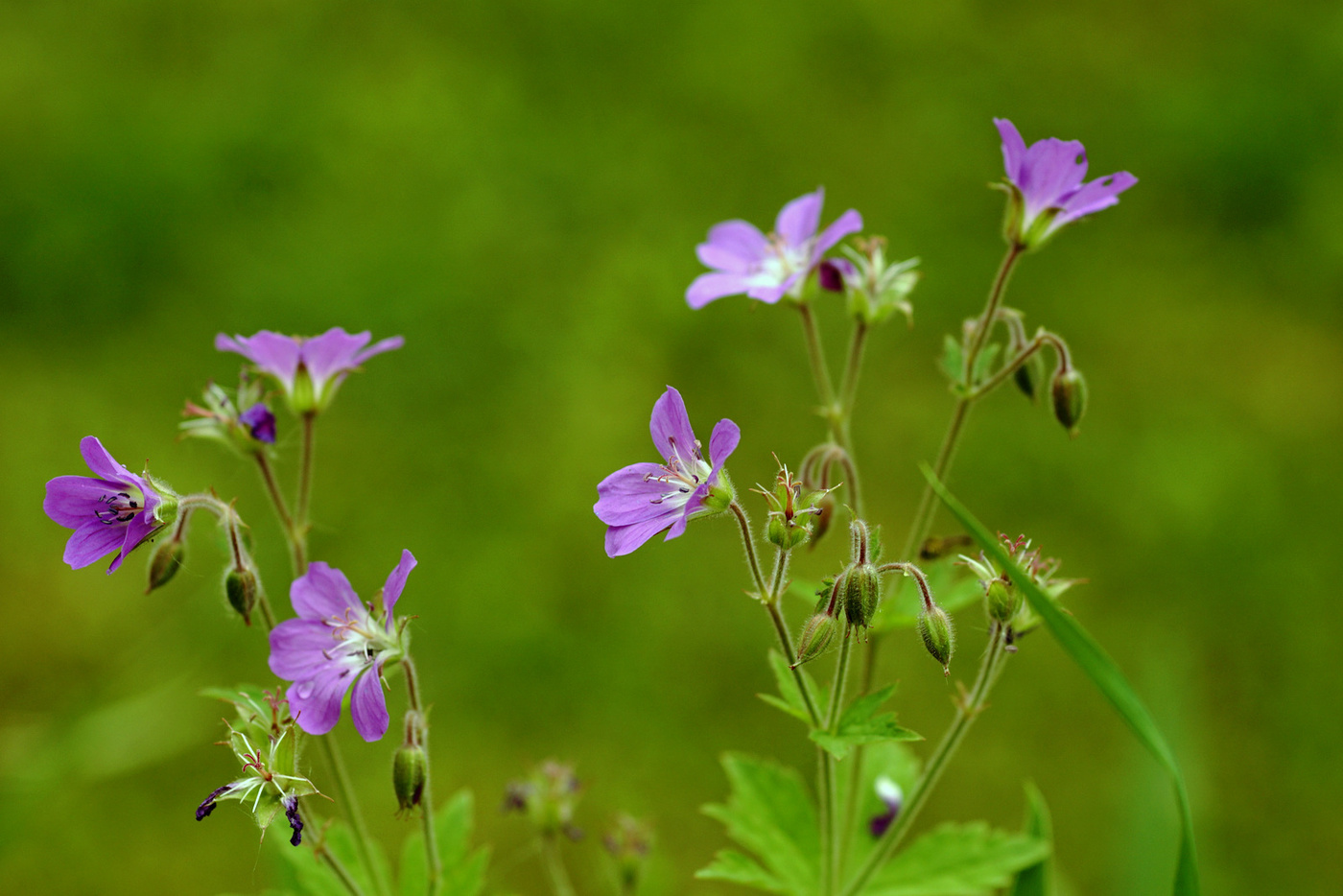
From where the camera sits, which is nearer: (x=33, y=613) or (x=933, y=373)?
(x=33, y=613)

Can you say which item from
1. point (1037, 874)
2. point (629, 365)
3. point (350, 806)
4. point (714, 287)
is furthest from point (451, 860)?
point (629, 365)

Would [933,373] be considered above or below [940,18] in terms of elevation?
below

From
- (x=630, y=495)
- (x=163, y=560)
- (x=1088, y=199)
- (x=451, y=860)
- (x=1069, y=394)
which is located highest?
(x=1088, y=199)

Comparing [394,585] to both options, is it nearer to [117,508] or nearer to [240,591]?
[240,591]

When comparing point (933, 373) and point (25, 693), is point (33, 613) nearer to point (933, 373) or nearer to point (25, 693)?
point (25, 693)

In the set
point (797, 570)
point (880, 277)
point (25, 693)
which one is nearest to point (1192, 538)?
point (797, 570)

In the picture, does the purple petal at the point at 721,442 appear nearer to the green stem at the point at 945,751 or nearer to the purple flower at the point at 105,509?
the green stem at the point at 945,751

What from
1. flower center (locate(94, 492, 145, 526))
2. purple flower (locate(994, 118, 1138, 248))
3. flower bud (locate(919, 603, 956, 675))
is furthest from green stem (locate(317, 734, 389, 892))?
purple flower (locate(994, 118, 1138, 248))
